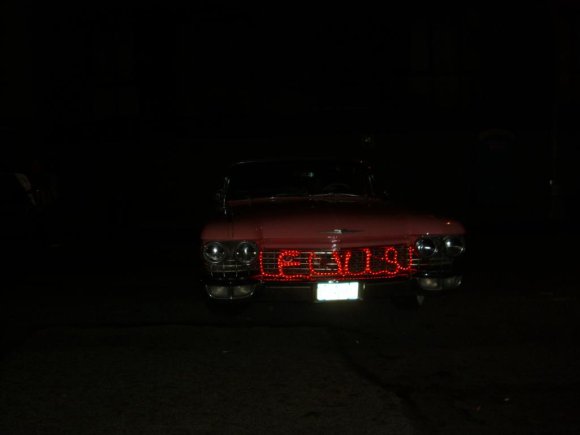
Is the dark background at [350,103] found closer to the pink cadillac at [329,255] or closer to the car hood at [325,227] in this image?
the car hood at [325,227]

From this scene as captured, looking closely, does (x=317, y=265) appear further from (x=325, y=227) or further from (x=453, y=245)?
(x=453, y=245)

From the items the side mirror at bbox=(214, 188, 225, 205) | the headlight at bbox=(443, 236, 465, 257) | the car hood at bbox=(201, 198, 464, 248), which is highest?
the side mirror at bbox=(214, 188, 225, 205)

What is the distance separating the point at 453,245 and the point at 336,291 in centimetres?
115

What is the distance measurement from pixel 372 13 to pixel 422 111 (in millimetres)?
2924

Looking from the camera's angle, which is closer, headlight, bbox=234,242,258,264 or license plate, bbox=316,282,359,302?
license plate, bbox=316,282,359,302

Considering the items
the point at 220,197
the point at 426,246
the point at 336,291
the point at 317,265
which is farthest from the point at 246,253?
the point at 220,197

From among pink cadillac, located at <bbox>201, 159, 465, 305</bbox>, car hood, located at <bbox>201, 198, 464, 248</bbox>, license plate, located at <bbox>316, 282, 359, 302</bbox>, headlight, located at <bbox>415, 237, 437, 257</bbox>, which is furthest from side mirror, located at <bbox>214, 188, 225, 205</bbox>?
headlight, located at <bbox>415, 237, 437, 257</bbox>

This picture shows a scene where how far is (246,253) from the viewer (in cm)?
654

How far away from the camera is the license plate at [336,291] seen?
6.36 meters

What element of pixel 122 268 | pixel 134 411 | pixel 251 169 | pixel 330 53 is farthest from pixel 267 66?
pixel 134 411

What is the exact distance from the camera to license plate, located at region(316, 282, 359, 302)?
636 centimetres

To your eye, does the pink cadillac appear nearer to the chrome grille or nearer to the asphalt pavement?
the chrome grille

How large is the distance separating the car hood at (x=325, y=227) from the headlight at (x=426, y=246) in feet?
0.25

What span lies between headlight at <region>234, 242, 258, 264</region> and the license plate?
1.97ft
